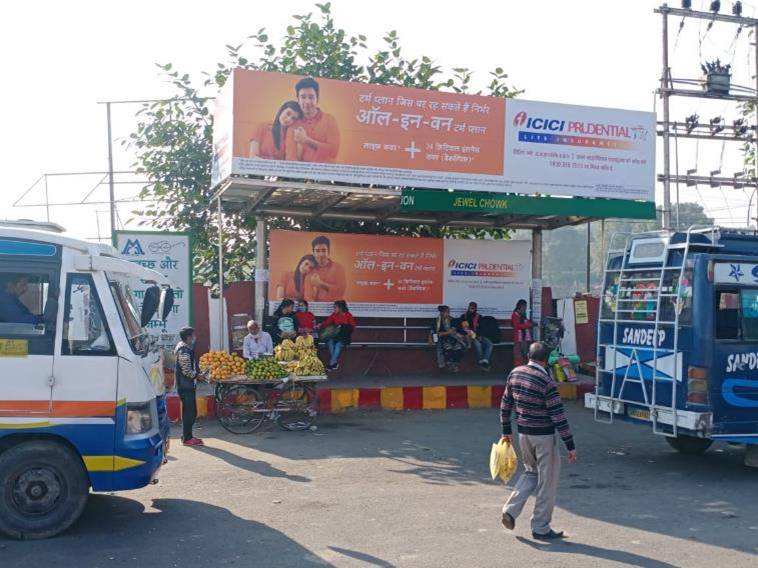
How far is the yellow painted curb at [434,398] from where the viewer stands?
1523 centimetres

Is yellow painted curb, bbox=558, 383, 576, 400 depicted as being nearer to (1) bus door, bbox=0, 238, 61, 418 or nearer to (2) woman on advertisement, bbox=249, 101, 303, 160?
(2) woman on advertisement, bbox=249, 101, 303, 160

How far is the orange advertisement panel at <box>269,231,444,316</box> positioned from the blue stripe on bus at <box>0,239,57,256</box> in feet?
28.7

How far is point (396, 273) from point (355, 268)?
0.92 metres

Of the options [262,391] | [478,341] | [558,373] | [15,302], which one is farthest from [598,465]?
[15,302]

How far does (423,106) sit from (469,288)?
4312 millimetres

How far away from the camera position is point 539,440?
23.5 ft

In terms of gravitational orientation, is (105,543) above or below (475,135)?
A: below

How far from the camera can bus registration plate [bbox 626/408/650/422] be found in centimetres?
1000

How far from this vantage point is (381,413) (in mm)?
14586

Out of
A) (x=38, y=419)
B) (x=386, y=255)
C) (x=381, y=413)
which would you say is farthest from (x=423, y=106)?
(x=38, y=419)

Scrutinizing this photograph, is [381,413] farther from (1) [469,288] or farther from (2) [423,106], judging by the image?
(2) [423,106]

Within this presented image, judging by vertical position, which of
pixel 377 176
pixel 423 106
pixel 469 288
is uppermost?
pixel 423 106

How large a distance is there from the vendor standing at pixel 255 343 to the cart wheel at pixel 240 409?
84cm

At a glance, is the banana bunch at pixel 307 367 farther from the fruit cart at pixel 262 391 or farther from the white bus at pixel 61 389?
the white bus at pixel 61 389
